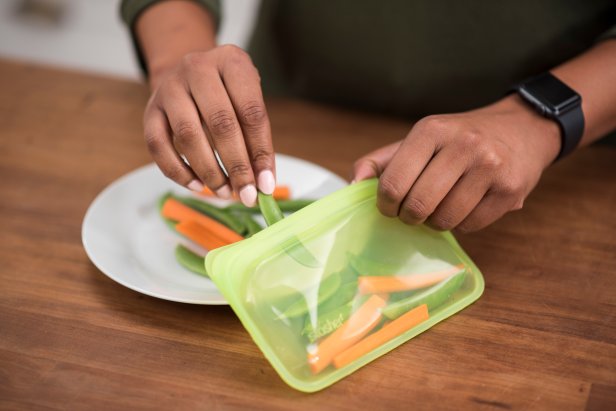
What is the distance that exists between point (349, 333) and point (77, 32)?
11.1 ft

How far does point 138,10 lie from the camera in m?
1.43

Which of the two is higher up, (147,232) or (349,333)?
(349,333)

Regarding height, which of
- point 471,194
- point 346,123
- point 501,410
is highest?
point 471,194

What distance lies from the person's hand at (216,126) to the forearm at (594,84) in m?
0.55

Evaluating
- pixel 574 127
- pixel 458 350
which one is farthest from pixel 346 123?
pixel 458 350

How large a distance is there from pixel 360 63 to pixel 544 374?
2.90 ft

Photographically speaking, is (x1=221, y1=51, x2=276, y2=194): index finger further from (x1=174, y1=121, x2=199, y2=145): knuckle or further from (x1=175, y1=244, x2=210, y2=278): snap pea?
(x1=175, y1=244, x2=210, y2=278): snap pea

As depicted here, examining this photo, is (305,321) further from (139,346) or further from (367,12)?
(367,12)

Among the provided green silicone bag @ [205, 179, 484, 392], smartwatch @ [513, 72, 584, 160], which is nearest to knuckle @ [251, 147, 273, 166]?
green silicone bag @ [205, 179, 484, 392]


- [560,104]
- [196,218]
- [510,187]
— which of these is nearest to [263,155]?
[196,218]

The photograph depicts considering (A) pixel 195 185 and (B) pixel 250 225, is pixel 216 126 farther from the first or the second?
(B) pixel 250 225

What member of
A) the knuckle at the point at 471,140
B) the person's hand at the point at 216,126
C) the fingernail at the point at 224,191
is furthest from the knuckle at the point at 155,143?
the knuckle at the point at 471,140

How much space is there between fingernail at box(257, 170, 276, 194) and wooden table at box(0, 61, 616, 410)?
19cm

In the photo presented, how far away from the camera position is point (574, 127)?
1116 millimetres
